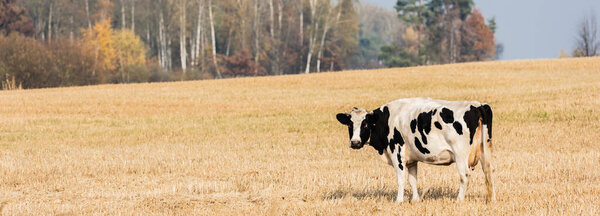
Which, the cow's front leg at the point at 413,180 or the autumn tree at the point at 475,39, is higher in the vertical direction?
the autumn tree at the point at 475,39

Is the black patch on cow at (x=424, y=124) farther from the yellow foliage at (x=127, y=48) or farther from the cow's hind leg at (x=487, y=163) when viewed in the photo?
the yellow foliage at (x=127, y=48)

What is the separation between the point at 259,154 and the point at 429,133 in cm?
950

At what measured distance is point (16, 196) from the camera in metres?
12.1

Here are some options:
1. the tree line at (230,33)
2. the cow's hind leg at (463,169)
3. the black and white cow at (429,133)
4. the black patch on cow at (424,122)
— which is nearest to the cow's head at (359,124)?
the black and white cow at (429,133)

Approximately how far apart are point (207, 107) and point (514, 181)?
83.1 ft

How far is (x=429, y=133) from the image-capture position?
30.0 ft

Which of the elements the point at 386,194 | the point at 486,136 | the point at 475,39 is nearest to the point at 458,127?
the point at 486,136

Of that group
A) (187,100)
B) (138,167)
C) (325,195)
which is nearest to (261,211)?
(325,195)

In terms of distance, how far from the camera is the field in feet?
34.2

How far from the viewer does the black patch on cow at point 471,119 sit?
29.5ft

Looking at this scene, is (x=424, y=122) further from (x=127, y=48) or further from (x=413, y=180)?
(x=127, y=48)

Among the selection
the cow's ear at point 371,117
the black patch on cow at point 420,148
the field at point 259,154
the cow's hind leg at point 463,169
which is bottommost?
the field at point 259,154

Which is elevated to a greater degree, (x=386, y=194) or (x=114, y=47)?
(x=114, y=47)

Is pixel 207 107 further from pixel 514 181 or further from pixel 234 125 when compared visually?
pixel 514 181
